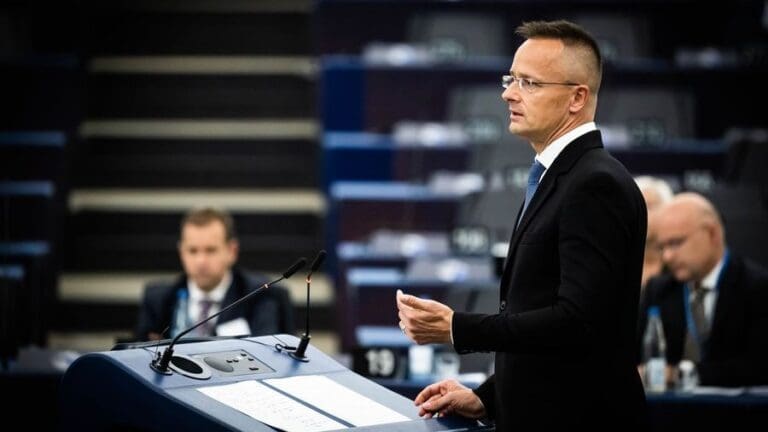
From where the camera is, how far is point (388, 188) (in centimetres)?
756

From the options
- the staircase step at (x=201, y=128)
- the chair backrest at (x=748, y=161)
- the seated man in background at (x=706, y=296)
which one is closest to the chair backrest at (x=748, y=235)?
the chair backrest at (x=748, y=161)

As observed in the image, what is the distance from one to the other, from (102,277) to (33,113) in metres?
1.08

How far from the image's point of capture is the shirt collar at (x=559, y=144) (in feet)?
7.86

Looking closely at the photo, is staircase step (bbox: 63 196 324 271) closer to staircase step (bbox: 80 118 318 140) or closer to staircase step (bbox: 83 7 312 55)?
staircase step (bbox: 80 118 318 140)

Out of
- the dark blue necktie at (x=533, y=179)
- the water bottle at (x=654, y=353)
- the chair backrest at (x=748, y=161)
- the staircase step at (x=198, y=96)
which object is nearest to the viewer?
the dark blue necktie at (x=533, y=179)

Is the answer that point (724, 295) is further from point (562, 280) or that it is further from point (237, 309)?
point (562, 280)

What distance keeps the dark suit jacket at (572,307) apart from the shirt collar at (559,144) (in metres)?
0.02

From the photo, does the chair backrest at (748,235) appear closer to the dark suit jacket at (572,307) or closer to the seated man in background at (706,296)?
the seated man in background at (706,296)

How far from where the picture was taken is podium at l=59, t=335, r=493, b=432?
2.18 m

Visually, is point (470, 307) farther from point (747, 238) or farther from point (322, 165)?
point (322, 165)

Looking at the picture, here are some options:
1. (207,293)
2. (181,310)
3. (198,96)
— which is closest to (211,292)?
(207,293)

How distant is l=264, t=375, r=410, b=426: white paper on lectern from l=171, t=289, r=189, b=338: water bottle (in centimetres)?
226

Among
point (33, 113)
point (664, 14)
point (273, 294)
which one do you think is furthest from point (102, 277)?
point (664, 14)

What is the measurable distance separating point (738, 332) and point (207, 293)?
1.80 metres
